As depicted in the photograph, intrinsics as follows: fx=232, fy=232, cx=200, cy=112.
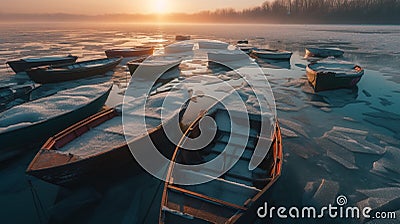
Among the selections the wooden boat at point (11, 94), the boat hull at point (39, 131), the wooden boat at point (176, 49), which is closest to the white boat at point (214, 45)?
the wooden boat at point (176, 49)

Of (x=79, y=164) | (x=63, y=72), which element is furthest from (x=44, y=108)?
(x=63, y=72)

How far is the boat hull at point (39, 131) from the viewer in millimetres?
7695

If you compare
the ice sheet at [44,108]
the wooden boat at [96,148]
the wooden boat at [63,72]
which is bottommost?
the wooden boat at [96,148]

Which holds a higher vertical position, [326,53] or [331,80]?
[326,53]

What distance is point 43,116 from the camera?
8773 millimetres

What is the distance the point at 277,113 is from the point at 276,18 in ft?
453

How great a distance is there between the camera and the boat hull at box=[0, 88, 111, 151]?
25.2 ft

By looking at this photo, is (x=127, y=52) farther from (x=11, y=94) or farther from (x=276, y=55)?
(x=276, y=55)

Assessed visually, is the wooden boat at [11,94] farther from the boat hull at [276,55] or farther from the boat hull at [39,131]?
the boat hull at [276,55]

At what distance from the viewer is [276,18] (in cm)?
13312

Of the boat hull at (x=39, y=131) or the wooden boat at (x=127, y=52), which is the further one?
the wooden boat at (x=127, y=52)

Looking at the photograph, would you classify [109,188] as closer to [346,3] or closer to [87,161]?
[87,161]

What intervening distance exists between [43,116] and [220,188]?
7298 millimetres

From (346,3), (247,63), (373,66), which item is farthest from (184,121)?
(346,3)
